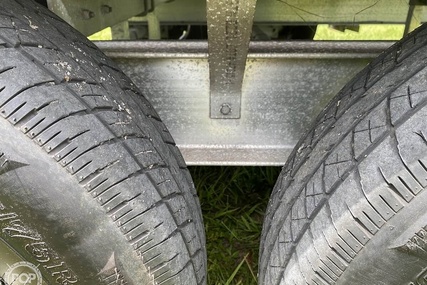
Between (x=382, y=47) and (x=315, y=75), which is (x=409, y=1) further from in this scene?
(x=315, y=75)

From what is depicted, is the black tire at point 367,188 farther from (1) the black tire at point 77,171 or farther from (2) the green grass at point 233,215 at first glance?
(2) the green grass at point 233,215

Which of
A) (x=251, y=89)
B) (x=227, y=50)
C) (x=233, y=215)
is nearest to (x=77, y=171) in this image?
(x=227, y=50)

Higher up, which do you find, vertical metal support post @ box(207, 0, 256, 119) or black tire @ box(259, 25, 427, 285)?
vertical metal support post @ box(207, 0, 256, 119)

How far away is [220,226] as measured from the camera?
90.2 inches

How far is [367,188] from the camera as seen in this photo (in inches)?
44.5

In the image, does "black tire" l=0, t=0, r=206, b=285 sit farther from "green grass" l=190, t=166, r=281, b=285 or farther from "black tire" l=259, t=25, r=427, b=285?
"green grass" l=190, t=166, r=281, b=285

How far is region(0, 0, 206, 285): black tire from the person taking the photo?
107cm

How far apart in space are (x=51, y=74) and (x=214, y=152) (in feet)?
2.25

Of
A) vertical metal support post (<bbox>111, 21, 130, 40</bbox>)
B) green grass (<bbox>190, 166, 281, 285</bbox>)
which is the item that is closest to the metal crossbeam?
green grass (<bbox>190, 166, 281, 285</bbox>)

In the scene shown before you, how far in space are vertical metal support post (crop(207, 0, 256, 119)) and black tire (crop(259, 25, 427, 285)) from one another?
30 cm

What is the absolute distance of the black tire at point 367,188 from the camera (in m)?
1.09

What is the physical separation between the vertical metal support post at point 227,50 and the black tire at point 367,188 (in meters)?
0.30

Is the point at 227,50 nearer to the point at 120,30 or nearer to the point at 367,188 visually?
the point at 367,188

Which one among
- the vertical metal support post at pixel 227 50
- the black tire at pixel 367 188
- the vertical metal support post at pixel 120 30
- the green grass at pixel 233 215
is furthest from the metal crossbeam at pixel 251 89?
the vertical metal support post at pixel 120 30
